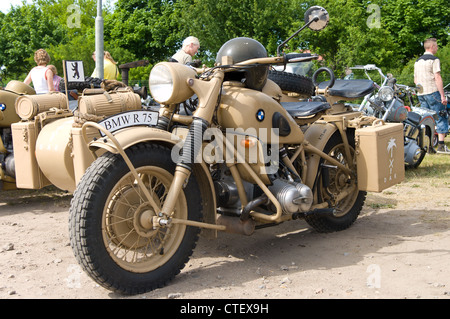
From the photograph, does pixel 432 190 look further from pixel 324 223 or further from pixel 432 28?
pixel 432 28

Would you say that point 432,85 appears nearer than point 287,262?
No

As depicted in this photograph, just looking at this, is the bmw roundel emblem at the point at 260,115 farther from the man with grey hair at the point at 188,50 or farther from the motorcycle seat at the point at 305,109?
the man with grey hair at the point at 188,50

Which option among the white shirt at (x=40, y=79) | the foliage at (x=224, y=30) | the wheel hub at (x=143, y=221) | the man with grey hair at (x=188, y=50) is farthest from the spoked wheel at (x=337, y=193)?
the foliage at (x=224, y=30)

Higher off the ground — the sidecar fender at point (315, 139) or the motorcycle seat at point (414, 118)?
the sidecar fender at point (315, 139)

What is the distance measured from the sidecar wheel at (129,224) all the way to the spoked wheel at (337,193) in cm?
142

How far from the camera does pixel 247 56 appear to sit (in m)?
4.38

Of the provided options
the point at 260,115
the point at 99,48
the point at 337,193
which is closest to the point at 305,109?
the point at 260,115

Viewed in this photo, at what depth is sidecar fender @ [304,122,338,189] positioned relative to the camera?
481 centimetres

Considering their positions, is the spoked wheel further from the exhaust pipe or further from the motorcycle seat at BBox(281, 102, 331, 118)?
the exhaust pipe

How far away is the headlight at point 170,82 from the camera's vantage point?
3863mm

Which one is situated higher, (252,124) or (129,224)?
(252,124)

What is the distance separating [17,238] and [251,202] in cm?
250

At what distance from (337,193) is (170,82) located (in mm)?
2127

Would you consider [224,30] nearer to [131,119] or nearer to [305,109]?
[305,109]
